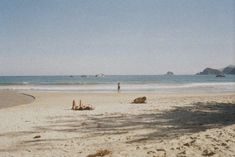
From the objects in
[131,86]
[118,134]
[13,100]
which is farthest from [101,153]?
[131,86]

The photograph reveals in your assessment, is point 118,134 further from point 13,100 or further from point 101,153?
point 13,100

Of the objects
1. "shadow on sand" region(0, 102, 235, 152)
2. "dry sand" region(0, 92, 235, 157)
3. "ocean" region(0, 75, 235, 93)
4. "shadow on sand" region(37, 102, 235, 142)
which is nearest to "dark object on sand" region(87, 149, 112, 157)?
"dry sand" region(0, 92, 235, 157)

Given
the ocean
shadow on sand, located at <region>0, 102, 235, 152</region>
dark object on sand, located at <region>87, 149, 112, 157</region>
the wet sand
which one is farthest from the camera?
the ocean

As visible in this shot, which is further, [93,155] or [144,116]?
[144,116]

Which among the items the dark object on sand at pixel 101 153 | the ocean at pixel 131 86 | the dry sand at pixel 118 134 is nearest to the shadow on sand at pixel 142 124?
the dry sand at pixel 118 134

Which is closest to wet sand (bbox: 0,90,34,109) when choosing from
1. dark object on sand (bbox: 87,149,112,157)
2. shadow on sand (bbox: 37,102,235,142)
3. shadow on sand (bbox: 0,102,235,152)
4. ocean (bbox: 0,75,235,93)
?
shadow on sand (bbox: 0,102,235,152)

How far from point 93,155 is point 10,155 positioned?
2286 millimetres

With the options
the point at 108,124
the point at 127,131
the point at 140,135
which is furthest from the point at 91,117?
the point at 140,135

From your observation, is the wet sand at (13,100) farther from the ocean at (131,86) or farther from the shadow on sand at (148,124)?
the ocean at (131,86)

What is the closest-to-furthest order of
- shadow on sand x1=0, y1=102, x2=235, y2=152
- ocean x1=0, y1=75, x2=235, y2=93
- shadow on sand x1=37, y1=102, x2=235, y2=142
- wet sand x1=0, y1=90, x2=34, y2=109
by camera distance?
shadow on sand x1=0, y1=102, x2=235, y2=152 < shadow on sand x1=37, y1=102, x2=235, y2=142 < wet sand x1=0, y1=90, x2=34, y2=109 < ocean x1=0, y1=75, x2=235, y2=93

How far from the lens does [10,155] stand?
28.9 feet

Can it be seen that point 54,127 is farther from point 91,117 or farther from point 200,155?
point 200,155

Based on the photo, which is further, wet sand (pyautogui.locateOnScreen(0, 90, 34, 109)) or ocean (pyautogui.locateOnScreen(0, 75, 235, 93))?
ocean (pyautogui.locateOnScreen(0, 75, 235, 93))

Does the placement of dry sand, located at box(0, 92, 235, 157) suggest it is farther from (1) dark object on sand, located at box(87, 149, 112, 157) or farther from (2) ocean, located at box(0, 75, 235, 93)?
(2) ocean, located at box(0, 75, 235, 93)
